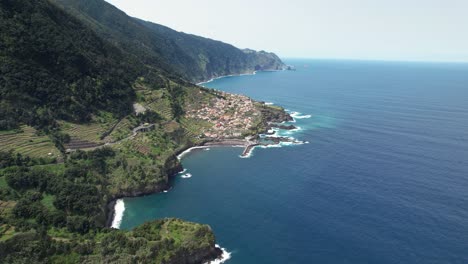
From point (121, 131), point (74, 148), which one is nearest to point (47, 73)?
point (121, 131)

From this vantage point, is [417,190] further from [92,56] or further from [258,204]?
[92,56]

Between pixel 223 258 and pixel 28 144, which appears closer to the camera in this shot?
pixel 223 258

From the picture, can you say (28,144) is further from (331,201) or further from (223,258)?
(331,201)

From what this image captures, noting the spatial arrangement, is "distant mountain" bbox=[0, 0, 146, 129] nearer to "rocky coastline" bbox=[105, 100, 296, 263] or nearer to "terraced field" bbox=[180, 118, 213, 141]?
"terraced field" bbox=[180, 118, 213, 141]

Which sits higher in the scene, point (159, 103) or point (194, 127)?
point (159, 103)

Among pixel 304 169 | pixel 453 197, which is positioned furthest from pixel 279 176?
pixel 453 197

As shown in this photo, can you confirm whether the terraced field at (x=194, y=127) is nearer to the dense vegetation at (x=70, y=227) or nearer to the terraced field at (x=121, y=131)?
the terraced field at (x=121, y=131)

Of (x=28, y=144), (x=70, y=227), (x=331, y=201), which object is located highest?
(x=28, y=144)
